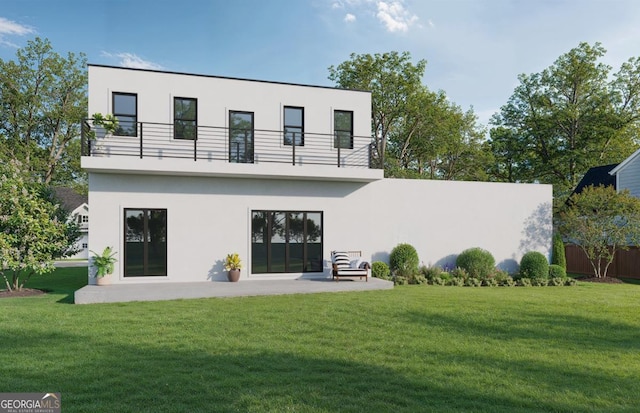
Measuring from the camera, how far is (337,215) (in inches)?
Answer: 632

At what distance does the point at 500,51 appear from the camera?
18.6m

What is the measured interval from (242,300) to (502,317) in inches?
254

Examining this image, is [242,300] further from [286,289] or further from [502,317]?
[502,317]

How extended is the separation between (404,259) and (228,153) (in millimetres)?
7773

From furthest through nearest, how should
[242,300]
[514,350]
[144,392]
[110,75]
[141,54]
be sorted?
[141,54]
[110,75]
[242,300]
[514,350]
[144,392]

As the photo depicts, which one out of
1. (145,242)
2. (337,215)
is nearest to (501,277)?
(337,215)

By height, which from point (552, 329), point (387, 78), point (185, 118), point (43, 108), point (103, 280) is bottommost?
point (552, 329)

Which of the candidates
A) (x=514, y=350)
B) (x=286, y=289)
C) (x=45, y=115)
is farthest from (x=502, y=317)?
(x=45, y=115)

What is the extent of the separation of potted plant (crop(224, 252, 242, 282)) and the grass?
3.15m

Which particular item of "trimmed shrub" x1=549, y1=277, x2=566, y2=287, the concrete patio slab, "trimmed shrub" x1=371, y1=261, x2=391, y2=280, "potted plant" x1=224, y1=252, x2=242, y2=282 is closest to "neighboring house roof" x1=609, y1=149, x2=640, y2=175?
"trimmed shrub" x1=549, y1=277, x2=566, y2=287

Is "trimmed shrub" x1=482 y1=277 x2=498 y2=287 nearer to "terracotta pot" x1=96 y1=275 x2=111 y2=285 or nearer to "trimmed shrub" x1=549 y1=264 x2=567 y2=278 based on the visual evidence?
"trimmed shrub" x1=549 y1=264 x2=567 y2=278

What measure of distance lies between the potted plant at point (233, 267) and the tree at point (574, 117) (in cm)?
2884

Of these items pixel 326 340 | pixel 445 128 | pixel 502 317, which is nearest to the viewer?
pixel 326 340

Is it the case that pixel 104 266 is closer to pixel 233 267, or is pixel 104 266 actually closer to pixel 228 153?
pixel 233 267
